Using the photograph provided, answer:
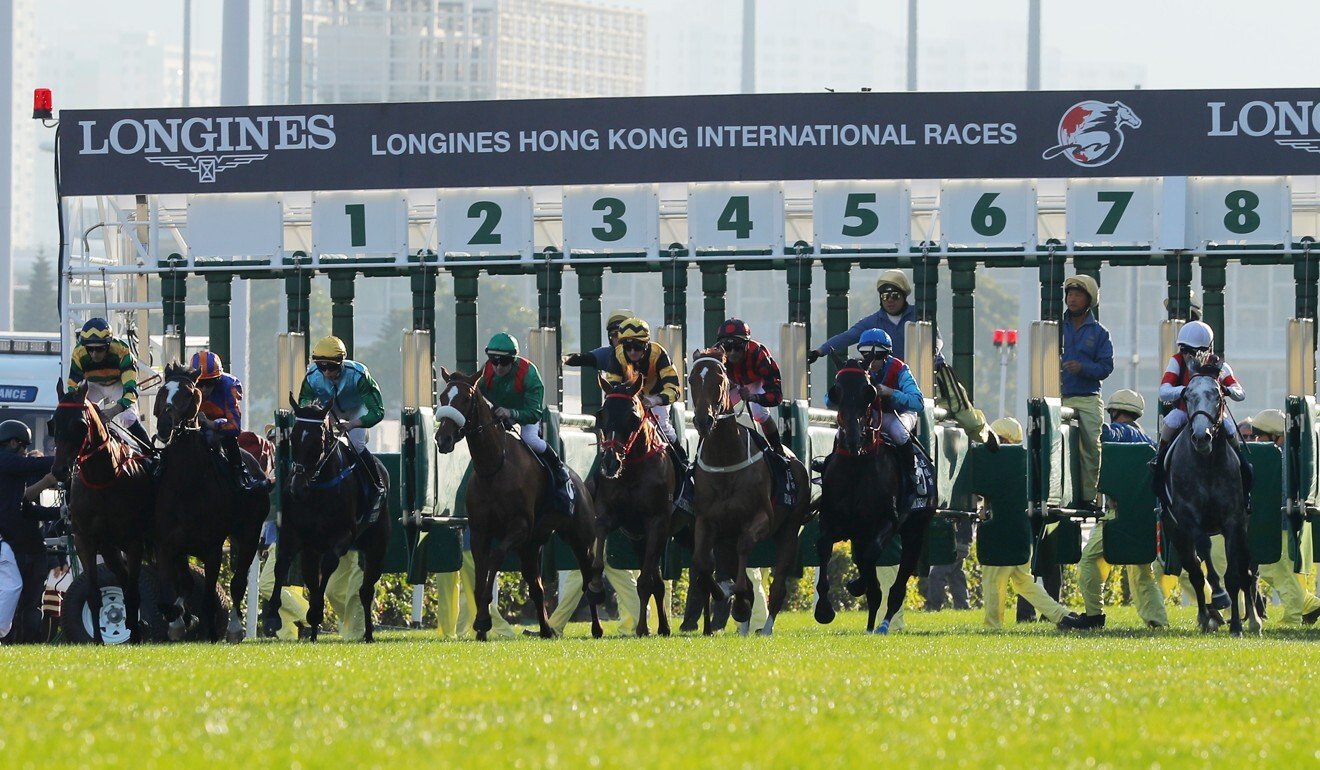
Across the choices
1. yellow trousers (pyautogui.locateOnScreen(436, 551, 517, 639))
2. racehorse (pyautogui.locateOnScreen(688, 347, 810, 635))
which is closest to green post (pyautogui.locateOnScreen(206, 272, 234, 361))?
yellow trousers (pyautogui.locateOnScreen(436, 551, 517, 639))

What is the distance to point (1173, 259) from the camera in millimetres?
16531

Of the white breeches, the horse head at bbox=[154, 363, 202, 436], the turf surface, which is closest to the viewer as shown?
the turf surface

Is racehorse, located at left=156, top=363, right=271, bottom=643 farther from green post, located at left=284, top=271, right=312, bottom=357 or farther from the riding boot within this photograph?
green post, located at left=284, top=271, right=312, bottom=357

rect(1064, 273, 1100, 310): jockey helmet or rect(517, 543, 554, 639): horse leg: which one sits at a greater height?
rect(1064, 273, 1100, 310): jockey helmet

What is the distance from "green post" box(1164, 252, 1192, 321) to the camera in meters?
16.2

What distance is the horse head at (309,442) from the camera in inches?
505

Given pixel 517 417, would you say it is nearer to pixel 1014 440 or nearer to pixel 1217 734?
pixel 1014 440

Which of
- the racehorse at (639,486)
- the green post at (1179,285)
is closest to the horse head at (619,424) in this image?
the racehorse at (639,486)

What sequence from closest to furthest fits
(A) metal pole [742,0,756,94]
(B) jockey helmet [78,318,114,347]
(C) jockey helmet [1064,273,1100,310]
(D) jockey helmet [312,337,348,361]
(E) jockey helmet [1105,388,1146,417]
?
(B) jockey helmet [78,318,114,347] → (D) jockey helmet [312,337,348,361] → (C) jockey helmet [1064,273,1100,310] → (E) jockey helmet [1105,388,1146,417] → (A) metal pole [742,0,756,94]

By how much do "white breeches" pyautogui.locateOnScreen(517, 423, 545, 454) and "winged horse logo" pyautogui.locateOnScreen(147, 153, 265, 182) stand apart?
4.53 m

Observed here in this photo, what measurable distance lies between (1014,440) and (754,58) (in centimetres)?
3075

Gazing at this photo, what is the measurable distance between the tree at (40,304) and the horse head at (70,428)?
3202 inches

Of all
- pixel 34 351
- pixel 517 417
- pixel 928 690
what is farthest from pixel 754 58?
pixel 928 690

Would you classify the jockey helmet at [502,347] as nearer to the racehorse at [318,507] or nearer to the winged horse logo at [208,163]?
the racehorse at [318,507]
